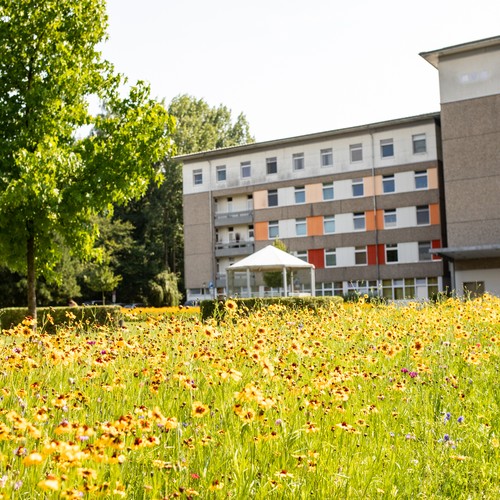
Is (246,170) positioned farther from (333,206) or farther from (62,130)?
(62,130)

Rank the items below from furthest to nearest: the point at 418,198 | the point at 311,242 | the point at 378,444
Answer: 1. the point at 311,242
2. the point at 418,198
3. the point at 378,444

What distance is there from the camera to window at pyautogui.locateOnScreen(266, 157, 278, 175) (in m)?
47.7

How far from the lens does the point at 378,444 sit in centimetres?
433

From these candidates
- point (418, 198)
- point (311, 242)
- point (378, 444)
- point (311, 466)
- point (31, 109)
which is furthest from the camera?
point (311, 242)

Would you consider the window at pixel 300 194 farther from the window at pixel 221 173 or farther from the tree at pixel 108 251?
the tree at pixel 108 251

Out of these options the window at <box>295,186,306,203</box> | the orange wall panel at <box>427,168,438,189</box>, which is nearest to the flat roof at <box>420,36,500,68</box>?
the orange wall panel at <box>427,168,438,189</box>

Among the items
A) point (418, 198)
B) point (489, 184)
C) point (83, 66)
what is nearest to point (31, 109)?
point (83, 66)

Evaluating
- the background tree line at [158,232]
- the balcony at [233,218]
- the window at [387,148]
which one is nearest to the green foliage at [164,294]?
the background tree line at [158,232]

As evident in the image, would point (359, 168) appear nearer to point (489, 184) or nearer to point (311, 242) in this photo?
point (311, 242)

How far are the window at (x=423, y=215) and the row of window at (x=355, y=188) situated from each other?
1.30 metres

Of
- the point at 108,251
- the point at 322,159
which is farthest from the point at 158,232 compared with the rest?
the point at 322,159

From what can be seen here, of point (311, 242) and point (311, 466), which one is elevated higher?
point (311, 242)

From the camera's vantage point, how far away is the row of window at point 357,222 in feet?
139

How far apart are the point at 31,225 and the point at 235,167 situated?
3340cm
